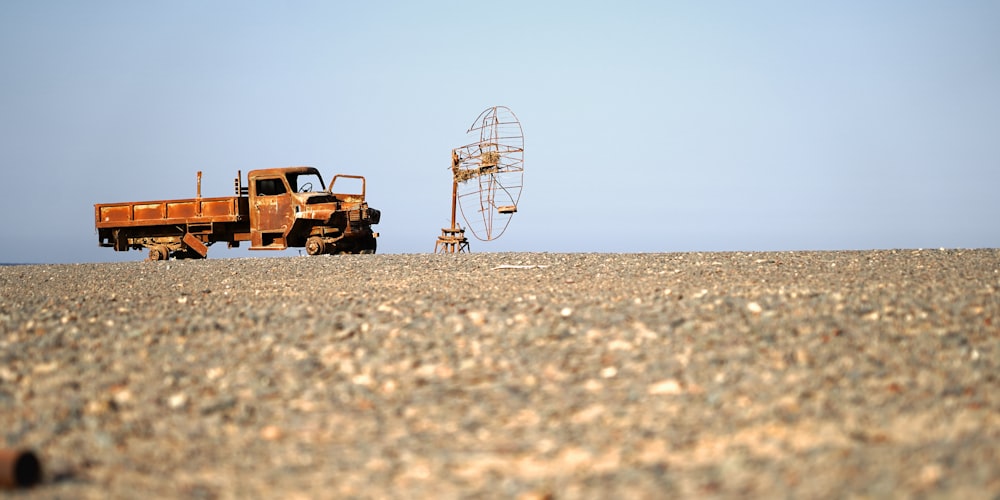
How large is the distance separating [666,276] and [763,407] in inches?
295

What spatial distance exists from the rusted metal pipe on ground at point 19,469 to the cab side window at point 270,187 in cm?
2036

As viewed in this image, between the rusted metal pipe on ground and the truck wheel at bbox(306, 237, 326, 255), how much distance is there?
18.9 meters

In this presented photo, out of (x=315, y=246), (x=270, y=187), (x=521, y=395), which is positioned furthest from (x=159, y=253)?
(x=521, y=395)

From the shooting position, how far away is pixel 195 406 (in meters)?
5.44

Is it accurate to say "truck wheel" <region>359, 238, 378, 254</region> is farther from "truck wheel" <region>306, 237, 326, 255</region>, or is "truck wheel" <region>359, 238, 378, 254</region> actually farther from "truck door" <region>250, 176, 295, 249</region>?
"truck door" <region>250, 176, 295, 249</region>

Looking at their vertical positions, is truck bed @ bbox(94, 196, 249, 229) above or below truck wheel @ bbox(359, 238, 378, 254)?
above

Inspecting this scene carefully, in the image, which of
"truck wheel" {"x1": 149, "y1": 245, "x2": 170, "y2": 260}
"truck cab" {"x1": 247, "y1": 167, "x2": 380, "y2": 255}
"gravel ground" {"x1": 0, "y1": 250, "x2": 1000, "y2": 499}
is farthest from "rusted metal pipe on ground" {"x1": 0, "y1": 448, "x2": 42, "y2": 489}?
"truck wheel" {"x1": 149, "y1": 245, "x2": 170, "y2": 260}

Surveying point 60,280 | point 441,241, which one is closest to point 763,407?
point 60,280

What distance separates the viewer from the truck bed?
24.6 meters

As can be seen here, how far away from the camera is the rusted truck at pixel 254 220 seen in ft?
75.3

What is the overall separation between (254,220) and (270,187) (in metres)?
1.08

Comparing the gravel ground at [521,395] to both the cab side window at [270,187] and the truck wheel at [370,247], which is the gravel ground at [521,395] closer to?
the truck wheel at [370,247]

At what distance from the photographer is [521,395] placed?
540 centimetres

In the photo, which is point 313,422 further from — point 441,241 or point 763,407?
point 441,241
